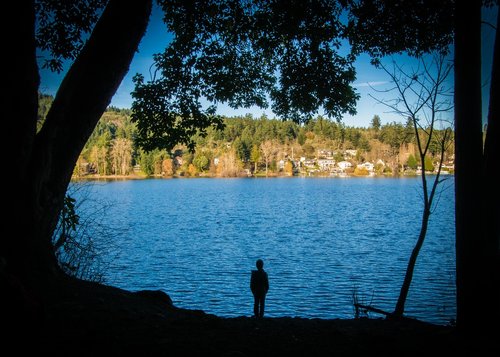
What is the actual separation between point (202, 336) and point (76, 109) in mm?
3335

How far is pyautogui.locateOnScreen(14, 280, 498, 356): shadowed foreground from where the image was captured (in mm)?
4477

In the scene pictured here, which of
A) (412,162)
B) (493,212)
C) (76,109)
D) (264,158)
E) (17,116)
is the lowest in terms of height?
(493,212)

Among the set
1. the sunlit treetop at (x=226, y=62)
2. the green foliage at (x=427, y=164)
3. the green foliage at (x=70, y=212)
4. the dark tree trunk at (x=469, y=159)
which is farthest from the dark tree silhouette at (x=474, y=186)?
the green foliage at (x=427, y=164)

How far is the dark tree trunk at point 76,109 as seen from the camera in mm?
5293

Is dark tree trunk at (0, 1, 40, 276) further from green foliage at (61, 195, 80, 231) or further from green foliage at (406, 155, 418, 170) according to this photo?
green foliage at (406, 155, 418, 170)

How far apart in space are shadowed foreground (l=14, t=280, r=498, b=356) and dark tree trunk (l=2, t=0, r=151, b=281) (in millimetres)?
889

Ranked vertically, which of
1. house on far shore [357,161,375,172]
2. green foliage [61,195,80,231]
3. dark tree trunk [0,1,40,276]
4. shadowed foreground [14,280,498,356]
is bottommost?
shadowed foreground [14,280,498,356]

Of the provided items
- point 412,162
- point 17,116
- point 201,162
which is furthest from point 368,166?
point 17,116

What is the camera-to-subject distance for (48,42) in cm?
821

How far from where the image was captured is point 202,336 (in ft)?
16.9

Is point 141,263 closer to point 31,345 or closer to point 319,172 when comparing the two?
point 31,345

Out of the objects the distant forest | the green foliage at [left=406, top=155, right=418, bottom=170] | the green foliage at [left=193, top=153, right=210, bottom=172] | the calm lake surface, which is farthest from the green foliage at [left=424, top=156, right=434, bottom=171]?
the green foliage at [left=193, top=153, right=210, bottom=172]

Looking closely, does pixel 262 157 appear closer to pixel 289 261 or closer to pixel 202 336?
pixel 289 261

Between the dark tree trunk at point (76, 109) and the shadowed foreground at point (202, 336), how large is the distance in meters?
0.89
